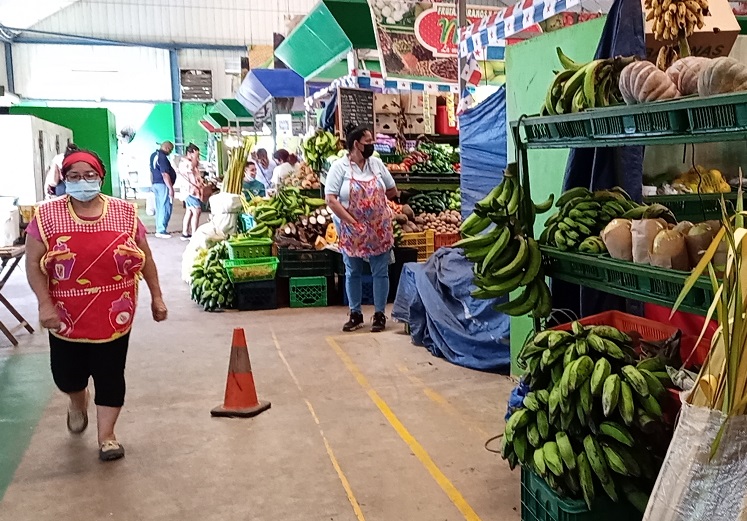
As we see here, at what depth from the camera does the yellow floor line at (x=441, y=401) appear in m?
4.03

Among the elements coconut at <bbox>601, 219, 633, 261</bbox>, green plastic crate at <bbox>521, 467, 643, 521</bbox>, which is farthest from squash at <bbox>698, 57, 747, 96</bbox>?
green plastic crate at <bbox>521, 467, 643, 521</bbox>

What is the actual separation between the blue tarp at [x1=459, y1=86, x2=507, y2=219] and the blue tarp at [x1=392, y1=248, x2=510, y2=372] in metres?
0.66

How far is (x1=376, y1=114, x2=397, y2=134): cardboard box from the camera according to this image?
893cm

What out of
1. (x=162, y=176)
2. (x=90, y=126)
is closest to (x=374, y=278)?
(x=162, y=176)

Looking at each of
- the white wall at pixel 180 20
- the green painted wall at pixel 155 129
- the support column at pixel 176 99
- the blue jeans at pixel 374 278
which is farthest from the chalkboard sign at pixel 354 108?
the green painted wall at pixel 155 129

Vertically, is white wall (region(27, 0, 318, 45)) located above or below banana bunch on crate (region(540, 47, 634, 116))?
above

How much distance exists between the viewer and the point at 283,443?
3.91 metres

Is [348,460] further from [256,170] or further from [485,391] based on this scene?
[256,170]

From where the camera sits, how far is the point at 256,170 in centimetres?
1323

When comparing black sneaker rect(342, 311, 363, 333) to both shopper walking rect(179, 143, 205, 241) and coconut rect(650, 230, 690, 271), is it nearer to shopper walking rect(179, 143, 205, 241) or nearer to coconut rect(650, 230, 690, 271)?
coconut rect(650, 230, 690, 271)

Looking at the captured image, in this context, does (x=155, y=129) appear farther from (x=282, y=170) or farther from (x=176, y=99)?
(x=282, y=170)

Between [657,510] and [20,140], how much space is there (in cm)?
1321

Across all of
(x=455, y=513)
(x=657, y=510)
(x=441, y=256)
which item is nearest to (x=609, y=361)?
(x=657, y=510)

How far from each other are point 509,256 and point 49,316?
218 cm
